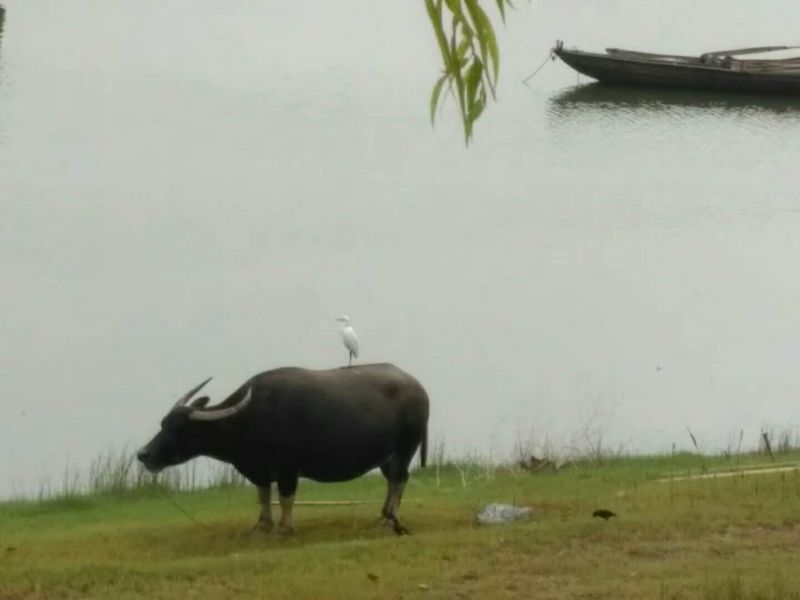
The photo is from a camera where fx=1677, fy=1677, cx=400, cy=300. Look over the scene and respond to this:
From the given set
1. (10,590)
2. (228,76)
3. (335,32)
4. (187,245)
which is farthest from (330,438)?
(335,32)

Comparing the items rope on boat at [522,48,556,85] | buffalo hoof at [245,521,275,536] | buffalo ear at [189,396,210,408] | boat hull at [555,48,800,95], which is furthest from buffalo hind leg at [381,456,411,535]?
rope on boat at [522,48,556,85]

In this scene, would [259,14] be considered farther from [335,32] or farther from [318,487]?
[318,487]

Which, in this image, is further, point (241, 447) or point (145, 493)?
point (145, 493)

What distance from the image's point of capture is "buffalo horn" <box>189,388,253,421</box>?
23.8ft

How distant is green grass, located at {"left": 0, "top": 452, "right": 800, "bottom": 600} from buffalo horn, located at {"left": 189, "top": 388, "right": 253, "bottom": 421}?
1.65 ft

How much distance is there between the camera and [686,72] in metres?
28.8

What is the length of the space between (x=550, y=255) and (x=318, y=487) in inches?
357

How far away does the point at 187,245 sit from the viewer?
17.5m

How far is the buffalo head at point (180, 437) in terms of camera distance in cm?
731

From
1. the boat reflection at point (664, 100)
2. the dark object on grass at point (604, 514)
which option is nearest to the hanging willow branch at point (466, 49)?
the dark object on grass at point (604, 514)

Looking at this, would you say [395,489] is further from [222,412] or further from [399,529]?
[222,412]

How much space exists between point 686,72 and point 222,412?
22.7m

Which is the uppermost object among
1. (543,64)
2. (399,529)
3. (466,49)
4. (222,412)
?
(543,64)

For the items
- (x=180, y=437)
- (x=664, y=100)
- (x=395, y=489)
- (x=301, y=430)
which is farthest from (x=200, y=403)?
(x=664, y=100)
